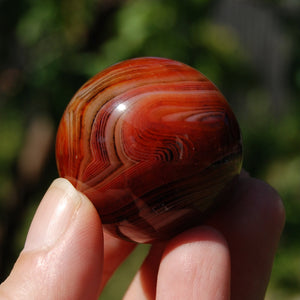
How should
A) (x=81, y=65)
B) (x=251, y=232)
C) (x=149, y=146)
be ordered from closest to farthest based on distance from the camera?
(x=149, y=146) < (x=251, y=232) < (x=81, y=65)

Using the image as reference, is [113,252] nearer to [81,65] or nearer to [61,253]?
[61,253]

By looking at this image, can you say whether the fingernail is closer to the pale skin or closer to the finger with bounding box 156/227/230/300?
the pale skin

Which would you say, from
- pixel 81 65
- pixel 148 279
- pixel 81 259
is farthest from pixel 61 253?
pixel 81 65

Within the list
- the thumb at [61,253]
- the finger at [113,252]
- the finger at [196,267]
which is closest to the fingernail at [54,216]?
the thumb at [61,253]

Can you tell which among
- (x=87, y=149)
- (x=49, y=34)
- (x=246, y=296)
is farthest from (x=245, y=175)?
(x=49, y=34)

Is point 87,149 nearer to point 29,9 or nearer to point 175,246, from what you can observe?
point 175,246

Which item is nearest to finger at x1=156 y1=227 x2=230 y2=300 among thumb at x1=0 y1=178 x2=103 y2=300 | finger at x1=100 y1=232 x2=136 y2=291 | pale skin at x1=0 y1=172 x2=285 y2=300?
pale skin at x1=0 y1=172 x2=285 y2=300
